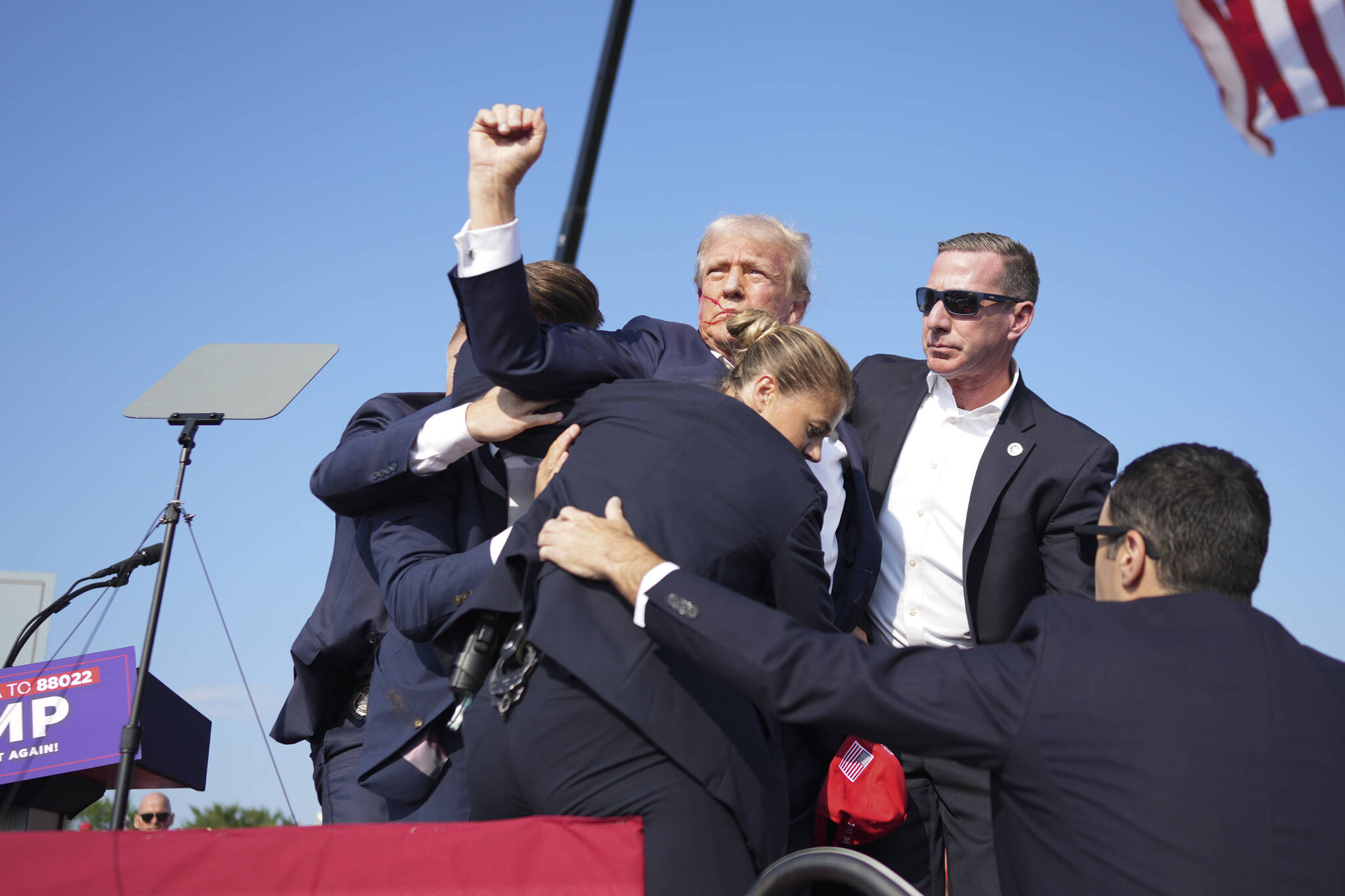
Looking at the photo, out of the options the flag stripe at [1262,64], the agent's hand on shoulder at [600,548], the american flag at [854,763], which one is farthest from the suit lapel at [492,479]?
the flag stripe at [1262,64]

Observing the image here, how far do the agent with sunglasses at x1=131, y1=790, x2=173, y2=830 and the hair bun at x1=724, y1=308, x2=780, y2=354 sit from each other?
322 inches

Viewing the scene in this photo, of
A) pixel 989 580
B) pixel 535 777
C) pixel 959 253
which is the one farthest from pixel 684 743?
pixel 959 253

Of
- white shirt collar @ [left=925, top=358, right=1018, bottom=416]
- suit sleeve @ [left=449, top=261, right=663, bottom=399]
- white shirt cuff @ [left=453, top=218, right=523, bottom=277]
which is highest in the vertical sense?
white shirt cuff @ [left=453, top=218, right=523, bottom=277]

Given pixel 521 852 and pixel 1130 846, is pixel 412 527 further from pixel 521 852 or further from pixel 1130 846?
pixel 1130 846

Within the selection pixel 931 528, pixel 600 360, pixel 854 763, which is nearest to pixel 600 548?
pixel 600 360

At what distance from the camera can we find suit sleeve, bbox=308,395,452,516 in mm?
3197

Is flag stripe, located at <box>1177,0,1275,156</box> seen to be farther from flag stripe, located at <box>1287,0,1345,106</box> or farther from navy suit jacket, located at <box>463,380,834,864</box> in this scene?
navy suit jacket, located at <box>463,380,834,864</box>

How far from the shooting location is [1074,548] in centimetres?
375

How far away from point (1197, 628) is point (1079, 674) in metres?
0.24

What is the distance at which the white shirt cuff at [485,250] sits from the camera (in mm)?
2768

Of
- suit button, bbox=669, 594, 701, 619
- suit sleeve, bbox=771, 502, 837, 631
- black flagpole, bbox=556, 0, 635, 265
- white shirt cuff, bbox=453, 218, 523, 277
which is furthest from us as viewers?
black flagpole, bbox=556, 0, 635, 265

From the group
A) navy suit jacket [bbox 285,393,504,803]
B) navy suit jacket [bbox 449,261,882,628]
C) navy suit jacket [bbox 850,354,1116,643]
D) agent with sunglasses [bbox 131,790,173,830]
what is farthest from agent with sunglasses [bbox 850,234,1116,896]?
Answer: agent with sunglasses [bbox 131,790,173,830]

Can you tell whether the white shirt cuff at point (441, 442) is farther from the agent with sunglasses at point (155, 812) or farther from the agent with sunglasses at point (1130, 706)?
the agent with sunglasses at point (155, 812)

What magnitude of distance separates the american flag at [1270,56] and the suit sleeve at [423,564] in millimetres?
2148
